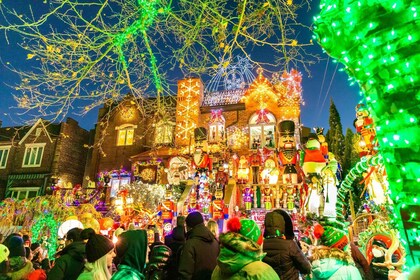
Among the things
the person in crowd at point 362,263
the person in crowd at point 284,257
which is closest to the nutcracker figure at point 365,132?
the person in crowd at point 362,263

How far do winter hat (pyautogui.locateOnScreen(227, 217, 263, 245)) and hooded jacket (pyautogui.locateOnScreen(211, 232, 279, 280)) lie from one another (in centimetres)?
8

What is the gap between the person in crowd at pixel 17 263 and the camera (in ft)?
13.0

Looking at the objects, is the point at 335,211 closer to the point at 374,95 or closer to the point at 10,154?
the point at 374,95

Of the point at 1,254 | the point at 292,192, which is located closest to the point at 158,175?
the point at 292,192

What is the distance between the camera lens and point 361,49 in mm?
2127

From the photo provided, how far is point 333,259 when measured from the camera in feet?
9.40

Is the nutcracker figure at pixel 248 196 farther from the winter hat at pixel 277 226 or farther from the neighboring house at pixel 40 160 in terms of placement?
the neighboring house at pixel 40 160

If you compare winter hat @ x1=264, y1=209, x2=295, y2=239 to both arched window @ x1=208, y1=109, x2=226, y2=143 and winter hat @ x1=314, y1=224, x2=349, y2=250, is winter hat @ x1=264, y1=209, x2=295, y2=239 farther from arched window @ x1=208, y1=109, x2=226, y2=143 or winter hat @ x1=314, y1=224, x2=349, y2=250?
arched window @ x1=208, y1=109, x2=226, y2=143

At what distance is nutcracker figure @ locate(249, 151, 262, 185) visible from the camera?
51.8 ft

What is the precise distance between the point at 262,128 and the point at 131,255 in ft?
55.1

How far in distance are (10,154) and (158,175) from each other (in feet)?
53.0

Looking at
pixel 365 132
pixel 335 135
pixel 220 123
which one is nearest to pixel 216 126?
Answer: pixel 220 123

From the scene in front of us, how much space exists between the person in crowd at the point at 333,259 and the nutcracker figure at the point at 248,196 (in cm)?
1142

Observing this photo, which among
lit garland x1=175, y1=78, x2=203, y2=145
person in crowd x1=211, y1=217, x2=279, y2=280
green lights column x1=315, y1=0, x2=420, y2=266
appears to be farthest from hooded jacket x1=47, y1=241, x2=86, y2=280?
lit garland x1=175, y1=78, x2=203, y2=145
